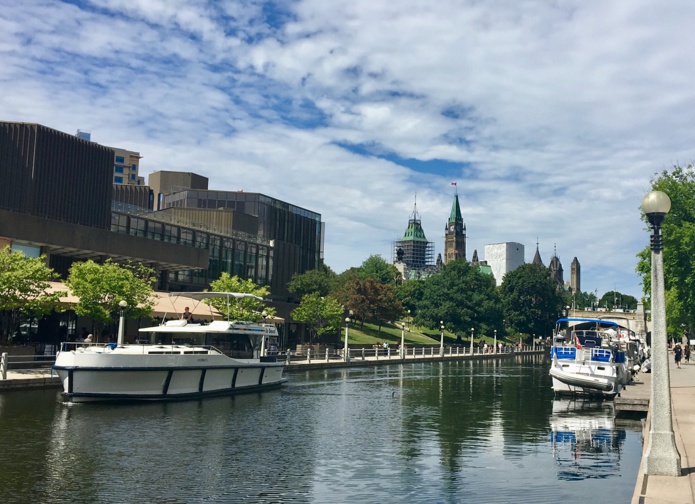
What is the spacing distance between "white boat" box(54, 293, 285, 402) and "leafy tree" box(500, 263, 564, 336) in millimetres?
102299

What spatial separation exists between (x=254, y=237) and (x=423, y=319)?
37672 mm

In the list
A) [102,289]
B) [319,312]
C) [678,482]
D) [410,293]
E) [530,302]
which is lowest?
[678,482]

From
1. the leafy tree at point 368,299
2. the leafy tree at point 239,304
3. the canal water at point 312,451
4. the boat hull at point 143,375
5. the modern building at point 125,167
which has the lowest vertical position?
the canal water at point 312,451

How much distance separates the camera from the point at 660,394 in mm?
14766

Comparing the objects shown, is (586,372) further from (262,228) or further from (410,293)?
(410,293)

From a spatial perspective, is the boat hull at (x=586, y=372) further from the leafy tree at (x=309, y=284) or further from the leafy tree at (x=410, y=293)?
the leafy tree at (x=410, y=293)

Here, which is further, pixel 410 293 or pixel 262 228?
pixel 410 293

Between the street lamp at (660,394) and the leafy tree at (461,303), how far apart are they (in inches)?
4039

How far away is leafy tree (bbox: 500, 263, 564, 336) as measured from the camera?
449ft

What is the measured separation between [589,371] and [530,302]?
102100mm

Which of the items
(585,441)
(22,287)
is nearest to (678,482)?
(585,441)

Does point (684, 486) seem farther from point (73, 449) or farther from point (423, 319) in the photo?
point (423, 319)

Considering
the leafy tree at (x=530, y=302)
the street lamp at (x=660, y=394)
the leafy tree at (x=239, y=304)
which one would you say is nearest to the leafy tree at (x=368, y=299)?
the leafy tree at (x=239, y=304)

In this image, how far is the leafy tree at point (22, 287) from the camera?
36969 millimetres
